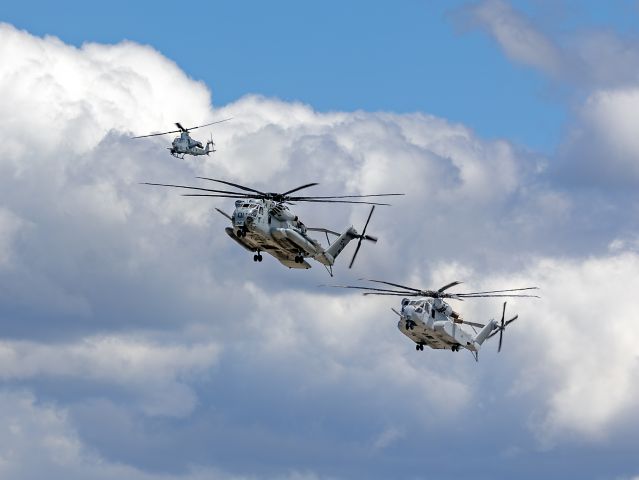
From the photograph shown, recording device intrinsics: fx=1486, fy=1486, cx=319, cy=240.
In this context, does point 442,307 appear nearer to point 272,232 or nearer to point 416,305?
point 416,305

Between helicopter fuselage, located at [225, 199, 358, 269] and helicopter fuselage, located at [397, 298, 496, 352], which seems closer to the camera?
helicopter fuselage, located at [225, 199, 358, 269]

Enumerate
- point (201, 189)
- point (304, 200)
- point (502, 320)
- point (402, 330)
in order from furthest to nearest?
1. point (502, 320)
2. point (402, 330)
3. point (304, 200)
4. point (201, 189)

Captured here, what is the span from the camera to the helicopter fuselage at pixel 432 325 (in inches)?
7052

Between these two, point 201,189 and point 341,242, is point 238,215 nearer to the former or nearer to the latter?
point 201,189

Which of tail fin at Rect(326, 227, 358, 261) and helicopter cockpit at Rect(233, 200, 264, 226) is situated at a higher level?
tail fin at Rect(326, 227, 358, 261)

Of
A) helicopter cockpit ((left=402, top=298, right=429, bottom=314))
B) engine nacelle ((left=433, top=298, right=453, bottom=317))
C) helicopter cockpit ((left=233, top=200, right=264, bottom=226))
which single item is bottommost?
helicopter cockpit ((left=233, top=200, right=264, bottom=226))

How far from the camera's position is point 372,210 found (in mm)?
180875

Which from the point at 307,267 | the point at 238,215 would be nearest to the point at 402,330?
the point at 307,267

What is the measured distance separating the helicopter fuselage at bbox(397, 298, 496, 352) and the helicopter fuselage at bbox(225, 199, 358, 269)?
1555 cm

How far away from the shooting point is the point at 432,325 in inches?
7101

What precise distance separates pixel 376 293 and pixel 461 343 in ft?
40.5

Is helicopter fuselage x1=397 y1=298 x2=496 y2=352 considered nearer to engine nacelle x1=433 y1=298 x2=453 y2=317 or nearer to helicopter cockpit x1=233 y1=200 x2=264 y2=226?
engine nacelle x1=433 y1=298 x2=453 y2=317

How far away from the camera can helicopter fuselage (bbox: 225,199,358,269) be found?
6289 inches

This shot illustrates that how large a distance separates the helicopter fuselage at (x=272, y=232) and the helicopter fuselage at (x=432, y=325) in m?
15.5
